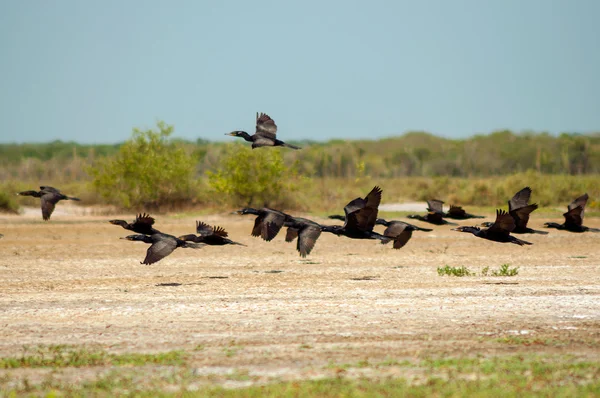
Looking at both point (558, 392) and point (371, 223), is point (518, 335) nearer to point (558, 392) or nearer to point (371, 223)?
point (558, 392)

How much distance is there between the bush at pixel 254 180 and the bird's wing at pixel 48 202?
19.0 m

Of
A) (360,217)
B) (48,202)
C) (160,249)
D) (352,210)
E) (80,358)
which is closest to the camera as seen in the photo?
(80,358)

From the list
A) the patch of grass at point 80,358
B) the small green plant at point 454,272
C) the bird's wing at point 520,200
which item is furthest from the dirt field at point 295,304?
the bird's wing at point 520,200

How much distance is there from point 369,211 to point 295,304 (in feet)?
11.6

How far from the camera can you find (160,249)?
1664 cm

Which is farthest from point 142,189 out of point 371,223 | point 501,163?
point 501,163

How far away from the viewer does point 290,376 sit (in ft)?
31.7

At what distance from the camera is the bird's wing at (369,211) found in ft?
56.7

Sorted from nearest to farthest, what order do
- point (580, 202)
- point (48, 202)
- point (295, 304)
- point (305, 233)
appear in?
point (295, 304)
point (305, 233)
point (580, 202)
point (48, 202)

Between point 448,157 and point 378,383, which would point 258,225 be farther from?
point 448,157

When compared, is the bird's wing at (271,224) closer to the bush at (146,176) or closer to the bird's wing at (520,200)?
the bird's wing at (520,200)

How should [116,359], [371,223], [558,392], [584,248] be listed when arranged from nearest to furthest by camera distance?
[558,392]
[116,359]
[371,223]
[584,248]

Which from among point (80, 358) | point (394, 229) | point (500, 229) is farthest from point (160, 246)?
point (500, 229)

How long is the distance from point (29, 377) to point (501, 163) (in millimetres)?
87926
